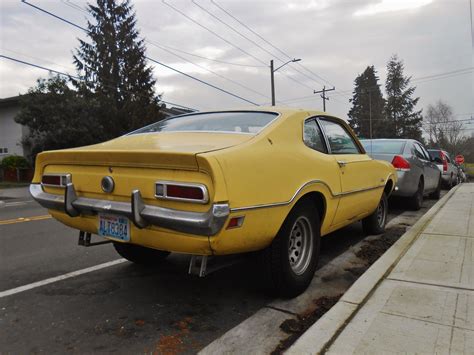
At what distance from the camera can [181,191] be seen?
2766mm

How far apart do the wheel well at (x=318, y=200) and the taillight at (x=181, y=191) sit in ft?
3.85

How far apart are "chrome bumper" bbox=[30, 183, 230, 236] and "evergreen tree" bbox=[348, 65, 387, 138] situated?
60806 mm

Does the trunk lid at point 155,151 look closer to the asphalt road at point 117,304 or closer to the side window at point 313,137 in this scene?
the side window at point 313,137

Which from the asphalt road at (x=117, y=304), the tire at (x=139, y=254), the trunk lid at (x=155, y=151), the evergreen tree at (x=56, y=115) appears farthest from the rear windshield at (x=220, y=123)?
the evergreen tree at (x=56, y=115)

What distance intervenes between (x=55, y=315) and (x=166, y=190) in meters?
1.54

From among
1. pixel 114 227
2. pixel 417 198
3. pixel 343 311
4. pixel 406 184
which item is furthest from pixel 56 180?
pixel 417 198

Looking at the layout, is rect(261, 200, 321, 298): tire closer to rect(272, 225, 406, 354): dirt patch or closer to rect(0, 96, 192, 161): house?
rect(272, 225, 406, 354): dirt patch

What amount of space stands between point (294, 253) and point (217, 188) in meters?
1.36

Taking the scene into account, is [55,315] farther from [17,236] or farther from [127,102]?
[127,102]

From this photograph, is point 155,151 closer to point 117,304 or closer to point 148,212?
point 148,212

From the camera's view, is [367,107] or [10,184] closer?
[10,184]

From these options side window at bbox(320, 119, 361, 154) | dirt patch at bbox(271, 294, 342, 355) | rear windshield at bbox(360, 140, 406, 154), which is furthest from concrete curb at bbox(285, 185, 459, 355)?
rear windshield at bbox(360, 140, 406, 154)

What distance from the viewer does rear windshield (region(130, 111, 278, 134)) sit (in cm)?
362

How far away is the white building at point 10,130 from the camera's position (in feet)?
85.9
